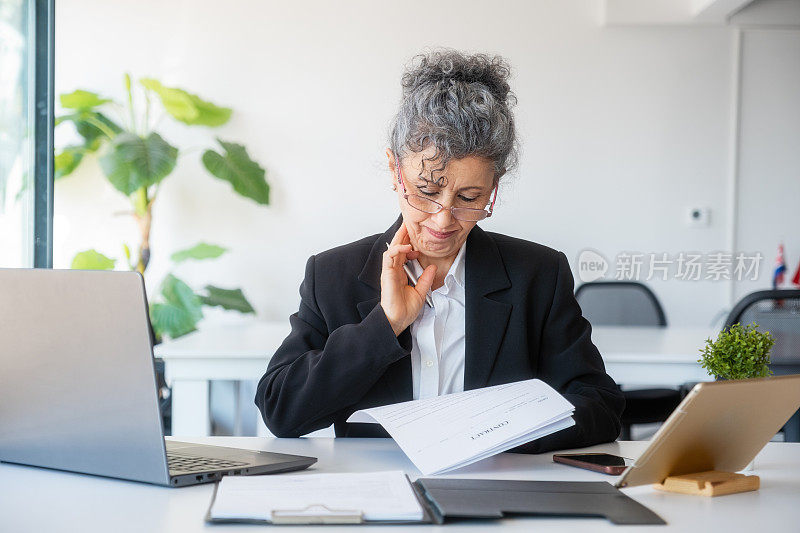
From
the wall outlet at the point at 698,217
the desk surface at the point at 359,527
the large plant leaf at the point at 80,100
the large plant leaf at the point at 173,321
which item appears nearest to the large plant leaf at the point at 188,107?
the large plant leaf at the point at 80,100

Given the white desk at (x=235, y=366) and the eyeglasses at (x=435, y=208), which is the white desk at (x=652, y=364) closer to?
the white desk at (x=235, y=366)

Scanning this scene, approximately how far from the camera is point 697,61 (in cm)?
442

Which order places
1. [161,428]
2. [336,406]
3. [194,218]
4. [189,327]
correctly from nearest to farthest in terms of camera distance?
[161,428] → [336,406] → [189,327] → [194,218]

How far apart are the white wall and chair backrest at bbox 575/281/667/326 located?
0.66m

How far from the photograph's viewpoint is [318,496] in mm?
976

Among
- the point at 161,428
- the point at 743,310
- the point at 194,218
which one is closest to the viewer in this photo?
the point at 161,428

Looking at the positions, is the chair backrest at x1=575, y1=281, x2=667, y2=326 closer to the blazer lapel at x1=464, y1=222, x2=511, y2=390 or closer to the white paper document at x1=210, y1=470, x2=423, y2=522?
the blazer lapel at x1=464, y1=222, x2=511, y2=390

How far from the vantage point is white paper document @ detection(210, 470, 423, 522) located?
3.00 ft

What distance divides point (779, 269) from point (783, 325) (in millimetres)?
2167

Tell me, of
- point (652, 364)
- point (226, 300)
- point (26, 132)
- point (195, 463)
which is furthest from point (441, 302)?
point (226, 300)

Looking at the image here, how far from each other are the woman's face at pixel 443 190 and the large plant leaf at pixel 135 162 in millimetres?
2457

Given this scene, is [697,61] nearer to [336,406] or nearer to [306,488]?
[336,406]

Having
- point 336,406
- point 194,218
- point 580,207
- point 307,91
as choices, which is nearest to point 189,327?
point 194,218

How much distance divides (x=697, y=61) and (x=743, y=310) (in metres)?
2.38
